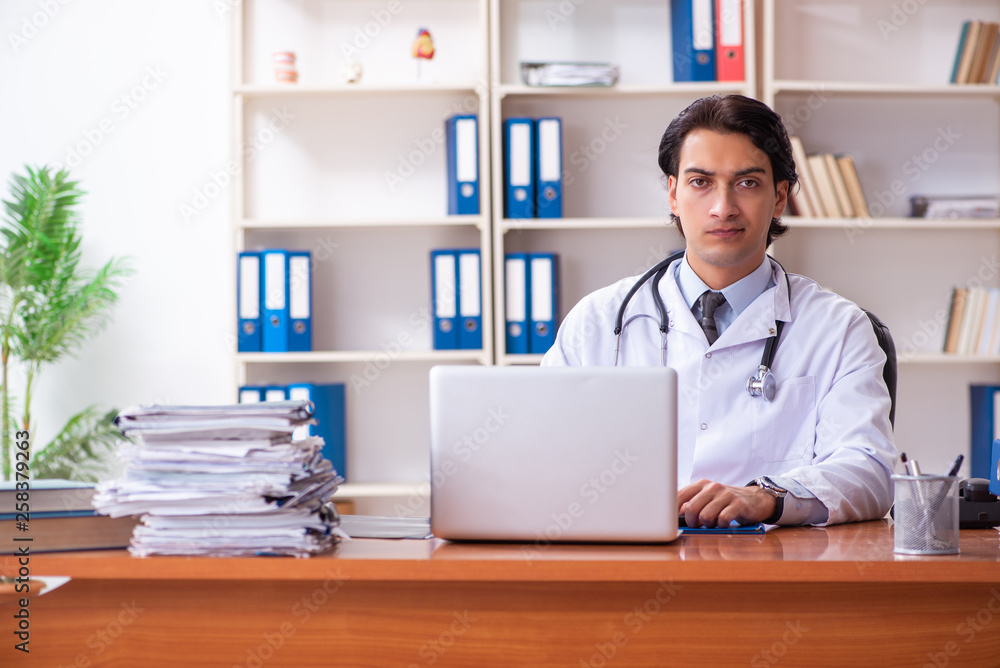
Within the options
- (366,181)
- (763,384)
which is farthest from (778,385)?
(366,181)

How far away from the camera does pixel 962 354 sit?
3.11 m

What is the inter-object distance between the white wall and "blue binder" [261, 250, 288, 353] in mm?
389

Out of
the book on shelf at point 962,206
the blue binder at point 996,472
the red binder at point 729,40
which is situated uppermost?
the red binder at point 729,40

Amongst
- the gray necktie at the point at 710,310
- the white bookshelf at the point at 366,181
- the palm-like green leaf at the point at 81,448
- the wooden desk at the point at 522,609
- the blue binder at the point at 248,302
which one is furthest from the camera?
the white bookshelf at the point at 366,181

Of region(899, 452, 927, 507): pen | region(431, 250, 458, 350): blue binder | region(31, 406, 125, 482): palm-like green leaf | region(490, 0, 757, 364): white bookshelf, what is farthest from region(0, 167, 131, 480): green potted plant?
region(899, 452, 927, 507): pen

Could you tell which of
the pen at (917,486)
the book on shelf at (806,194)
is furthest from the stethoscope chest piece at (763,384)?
the book on shelf at (806,194)

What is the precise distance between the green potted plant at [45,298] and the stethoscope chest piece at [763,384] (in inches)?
87.6

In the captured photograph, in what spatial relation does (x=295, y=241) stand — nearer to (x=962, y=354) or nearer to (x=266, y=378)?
(x=266, y=378)

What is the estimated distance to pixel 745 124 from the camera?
1.83m

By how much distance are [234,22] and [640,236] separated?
61.7 inches

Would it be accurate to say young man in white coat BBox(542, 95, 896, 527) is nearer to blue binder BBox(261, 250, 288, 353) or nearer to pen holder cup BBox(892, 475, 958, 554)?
pen holder cup BBox(892, 475, 958, 554)

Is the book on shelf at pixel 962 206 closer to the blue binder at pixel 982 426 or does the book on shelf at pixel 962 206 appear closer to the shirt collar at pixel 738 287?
the blue binder at pixel 982 426

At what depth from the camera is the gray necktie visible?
1.86 m

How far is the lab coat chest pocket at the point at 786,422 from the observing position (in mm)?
1765
